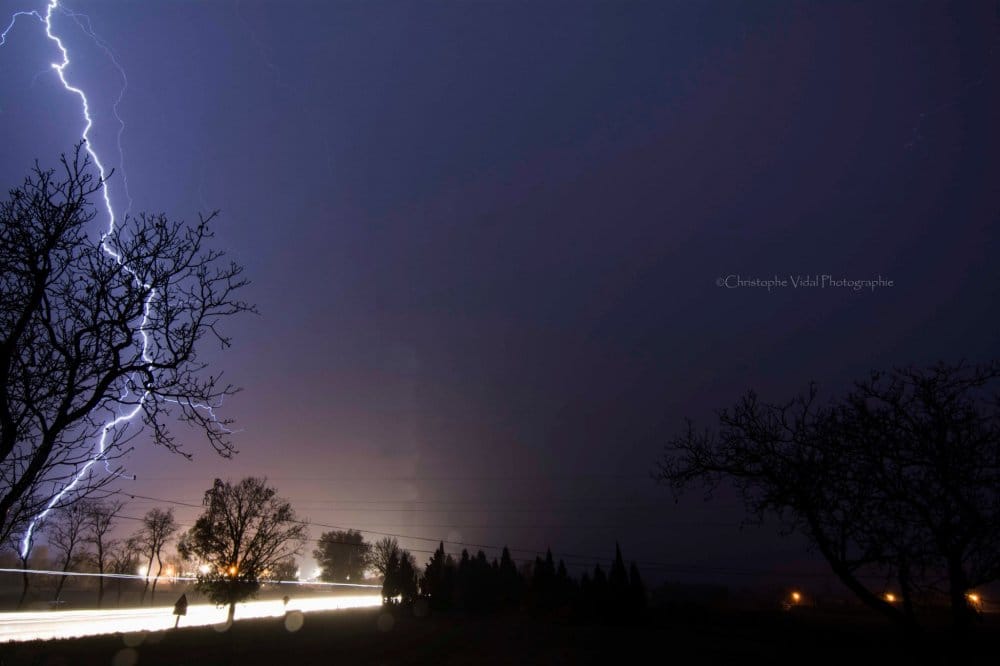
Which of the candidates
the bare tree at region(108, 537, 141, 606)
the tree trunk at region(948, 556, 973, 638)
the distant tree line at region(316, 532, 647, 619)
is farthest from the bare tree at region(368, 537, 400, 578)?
the tree trunk at region(948, 556, 973, 638)

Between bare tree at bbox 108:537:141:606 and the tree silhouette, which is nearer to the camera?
bare tree at bbox 108:537:141:606

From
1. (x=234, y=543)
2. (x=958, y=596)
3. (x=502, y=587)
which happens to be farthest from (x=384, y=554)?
(x=958, y=596)

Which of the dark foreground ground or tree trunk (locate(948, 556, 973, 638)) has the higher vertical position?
tree trunk (locate(948, 556, 973, 638))

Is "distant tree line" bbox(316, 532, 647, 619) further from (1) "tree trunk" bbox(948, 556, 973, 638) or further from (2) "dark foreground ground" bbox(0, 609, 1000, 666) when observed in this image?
(1) "tree trunk" bbox(948, 556, 973, 638)

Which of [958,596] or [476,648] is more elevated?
[958,596]

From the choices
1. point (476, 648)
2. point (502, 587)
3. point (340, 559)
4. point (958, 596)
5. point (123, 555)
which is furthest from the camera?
point (340, 559)

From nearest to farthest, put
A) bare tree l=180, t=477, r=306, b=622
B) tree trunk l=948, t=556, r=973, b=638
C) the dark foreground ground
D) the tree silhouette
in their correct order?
tree trunk l=948, t=556, r=973, b=638, the dark foreground ground, bare tree l=180, t=477, r=306, b=622, the tree silhouette

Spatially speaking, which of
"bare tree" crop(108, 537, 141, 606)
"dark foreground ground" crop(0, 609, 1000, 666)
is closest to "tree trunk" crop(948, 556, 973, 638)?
"dark foreground ground" crop(0, 609, 1000, 666)

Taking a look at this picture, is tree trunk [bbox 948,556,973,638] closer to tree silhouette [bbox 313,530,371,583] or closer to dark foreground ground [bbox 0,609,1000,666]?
dark foreground ground [bbox 0,609,1000,666]

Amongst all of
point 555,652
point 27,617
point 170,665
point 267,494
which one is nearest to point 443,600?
point 267,494

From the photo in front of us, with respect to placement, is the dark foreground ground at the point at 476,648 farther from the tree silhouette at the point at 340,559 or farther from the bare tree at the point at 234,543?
the tree silhouette at the point at 340,559

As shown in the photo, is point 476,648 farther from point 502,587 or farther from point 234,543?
point 502,587

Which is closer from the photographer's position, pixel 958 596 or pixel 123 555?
pixel 958 596

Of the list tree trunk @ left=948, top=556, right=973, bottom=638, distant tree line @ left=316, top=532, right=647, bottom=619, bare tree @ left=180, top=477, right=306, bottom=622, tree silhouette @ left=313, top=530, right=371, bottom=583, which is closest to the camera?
tree trunk @ left=948, top=556, right=973, bottom=638
